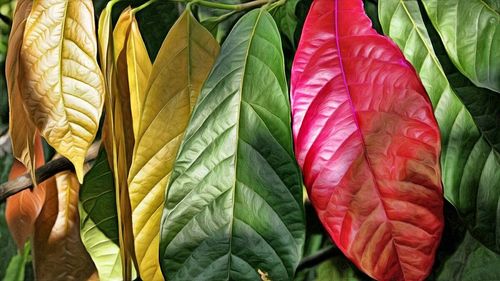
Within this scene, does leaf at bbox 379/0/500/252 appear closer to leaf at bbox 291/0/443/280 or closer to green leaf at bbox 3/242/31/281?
leaf at bbox 291/0/443/280

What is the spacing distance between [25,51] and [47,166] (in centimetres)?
21

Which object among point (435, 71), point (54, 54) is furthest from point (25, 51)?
point (435, 71)

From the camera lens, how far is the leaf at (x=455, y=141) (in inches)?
21.7

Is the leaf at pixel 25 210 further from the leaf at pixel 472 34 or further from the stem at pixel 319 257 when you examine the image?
the leaf at pixel 472 34

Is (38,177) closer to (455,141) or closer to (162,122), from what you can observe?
(162,122)

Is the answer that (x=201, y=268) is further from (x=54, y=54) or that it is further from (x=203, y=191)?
(x=54, y=54)

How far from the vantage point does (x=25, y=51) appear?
561 millimetres

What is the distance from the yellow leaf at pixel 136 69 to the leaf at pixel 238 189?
0.06 meters

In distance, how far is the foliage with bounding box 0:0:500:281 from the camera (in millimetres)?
478

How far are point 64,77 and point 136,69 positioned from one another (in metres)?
0.05

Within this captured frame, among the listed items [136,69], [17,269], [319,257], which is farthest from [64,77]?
[17,269]

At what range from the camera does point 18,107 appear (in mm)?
584

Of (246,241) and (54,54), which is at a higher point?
(54,54)

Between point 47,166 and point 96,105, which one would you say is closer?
point 96,105
